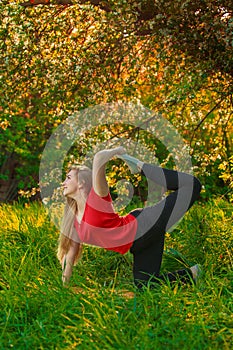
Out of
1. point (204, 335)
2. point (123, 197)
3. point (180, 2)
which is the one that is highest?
point (180, 2)

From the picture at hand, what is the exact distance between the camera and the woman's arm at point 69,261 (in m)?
4.57

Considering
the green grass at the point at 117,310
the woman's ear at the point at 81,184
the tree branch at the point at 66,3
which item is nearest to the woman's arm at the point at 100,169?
the woman's ear at the point at 81,184

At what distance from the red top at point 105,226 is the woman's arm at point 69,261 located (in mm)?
168

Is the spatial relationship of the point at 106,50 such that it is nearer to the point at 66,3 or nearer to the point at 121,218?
the point at 66,3

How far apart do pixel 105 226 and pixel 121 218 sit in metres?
0.16

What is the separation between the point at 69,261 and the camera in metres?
4.67

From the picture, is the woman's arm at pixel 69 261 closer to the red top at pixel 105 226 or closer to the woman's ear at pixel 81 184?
the red top at pixel 105 226

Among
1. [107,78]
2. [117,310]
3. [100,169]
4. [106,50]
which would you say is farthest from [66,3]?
[117,310]

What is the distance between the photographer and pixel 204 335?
350 cm

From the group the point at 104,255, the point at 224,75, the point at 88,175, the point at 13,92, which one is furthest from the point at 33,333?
the point at 224,75

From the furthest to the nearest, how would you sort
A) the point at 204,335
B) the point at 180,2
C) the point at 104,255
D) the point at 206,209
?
the point at 206,209
the point at 104,255
the point at 180,2
the point at 204,335

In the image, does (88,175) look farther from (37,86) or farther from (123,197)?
(123,197)

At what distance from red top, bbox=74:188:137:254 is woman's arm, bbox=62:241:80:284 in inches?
6.6

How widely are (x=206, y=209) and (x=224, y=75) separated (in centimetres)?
162
